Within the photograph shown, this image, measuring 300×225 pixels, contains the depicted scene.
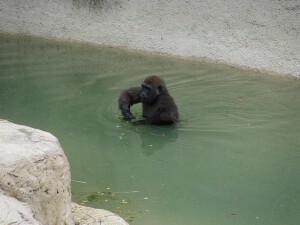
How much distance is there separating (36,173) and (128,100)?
438 cm

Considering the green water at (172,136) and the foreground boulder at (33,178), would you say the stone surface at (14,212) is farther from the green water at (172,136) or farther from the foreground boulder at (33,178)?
the green water at (172,136)

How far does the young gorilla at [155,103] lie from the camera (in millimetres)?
8133

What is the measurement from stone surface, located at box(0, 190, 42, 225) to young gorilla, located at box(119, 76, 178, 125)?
4412mm

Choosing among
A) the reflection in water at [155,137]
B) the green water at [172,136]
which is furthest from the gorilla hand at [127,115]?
the reflection in water at [155,137]

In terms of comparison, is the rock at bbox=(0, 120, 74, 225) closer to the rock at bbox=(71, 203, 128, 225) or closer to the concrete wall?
the rock at bbox=(71, 203, 128, 225)

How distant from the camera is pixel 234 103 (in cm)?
952

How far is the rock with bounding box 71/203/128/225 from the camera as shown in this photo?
4.93 metres

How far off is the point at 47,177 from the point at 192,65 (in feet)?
27.0

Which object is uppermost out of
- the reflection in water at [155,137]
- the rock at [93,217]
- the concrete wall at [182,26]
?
the concrete wall at [182,26]

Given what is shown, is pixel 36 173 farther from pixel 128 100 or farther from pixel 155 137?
pixel 128 100

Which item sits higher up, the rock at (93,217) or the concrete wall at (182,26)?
the concrete wall at (182,26)

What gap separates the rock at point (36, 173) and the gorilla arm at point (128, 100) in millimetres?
3794

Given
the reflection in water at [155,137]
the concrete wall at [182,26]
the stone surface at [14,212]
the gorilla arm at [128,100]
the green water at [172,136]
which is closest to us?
the stone surface at [14,212]

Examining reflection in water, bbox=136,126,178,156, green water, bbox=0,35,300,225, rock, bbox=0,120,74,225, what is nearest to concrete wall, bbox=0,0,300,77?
green water, bbox=0,35,300,225
